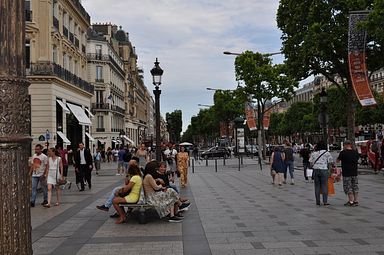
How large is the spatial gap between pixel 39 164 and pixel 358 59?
14.4 m

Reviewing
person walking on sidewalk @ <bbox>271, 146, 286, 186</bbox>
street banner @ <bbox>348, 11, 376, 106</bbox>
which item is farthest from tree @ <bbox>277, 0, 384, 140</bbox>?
person walking on sidewalk @ <bbox>271, 146, 286, 186</bbox>

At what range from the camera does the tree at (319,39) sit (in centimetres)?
2553

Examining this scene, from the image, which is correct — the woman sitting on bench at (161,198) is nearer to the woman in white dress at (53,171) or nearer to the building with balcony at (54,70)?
the woman in white dress at (53,171)

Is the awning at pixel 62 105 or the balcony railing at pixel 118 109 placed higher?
→ the balcony railing at pixel 118 109

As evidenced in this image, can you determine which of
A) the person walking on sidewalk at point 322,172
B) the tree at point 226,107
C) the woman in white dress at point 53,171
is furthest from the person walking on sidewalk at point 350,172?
the tree at point 226,107

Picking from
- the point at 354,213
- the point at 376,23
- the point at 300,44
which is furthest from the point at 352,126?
the point at 354,213

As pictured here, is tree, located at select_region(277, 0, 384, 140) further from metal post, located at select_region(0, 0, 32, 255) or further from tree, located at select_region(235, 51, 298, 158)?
metal post, located at select_region(0, 0, 32, 255)

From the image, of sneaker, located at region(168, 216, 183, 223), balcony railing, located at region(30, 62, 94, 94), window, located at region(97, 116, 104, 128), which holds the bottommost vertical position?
sneaker, located at region(168, 216, 183, 223)

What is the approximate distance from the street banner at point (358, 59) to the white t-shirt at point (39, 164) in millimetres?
13356

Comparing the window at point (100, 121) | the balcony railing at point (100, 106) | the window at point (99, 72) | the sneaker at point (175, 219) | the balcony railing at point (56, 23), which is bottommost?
the sneaker at point (175, 219)

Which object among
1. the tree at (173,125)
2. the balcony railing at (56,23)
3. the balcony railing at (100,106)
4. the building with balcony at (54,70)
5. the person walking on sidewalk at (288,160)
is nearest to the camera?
the person walking on sidewalk at (288,160)

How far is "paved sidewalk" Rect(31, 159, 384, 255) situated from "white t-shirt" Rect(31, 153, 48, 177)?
1.11 metres

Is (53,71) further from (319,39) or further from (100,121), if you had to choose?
(100,121)

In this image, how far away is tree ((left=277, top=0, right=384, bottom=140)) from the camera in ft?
83.8
